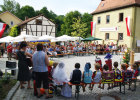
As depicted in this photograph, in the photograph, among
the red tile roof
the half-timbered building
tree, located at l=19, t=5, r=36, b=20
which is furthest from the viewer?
tree, located at l=19, t=5, r=36, b=20

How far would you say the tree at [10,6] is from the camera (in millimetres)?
64150

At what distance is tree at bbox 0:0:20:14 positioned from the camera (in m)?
64.2

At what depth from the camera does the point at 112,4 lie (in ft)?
95.3

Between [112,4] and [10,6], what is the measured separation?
5059cm

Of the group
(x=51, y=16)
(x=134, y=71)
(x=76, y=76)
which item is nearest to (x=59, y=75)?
(x=76, y=76)

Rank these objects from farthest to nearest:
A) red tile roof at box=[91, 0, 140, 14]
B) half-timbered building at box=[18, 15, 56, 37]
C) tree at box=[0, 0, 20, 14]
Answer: tree at box=[0, 0, 20, 14] < half-timbered building at box=[18, 15, 56, 37] < red tile roof at box=[91, 0, 140, 14]

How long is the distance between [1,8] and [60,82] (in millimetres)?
66076

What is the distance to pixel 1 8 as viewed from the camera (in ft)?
206

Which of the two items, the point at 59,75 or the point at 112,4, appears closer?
the point at 59,75

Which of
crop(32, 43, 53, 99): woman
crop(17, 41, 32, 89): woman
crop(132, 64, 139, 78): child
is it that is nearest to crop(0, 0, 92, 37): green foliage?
crop(132, 64, 139, 78): child

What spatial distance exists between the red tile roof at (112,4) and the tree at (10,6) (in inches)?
1790

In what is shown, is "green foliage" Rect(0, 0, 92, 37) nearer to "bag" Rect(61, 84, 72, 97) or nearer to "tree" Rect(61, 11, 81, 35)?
"tree" Rect(61, 11, 81, 35)

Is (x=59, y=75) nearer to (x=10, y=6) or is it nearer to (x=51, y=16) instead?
(x=51, y=16)

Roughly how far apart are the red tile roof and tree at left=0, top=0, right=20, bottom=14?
4546cm
